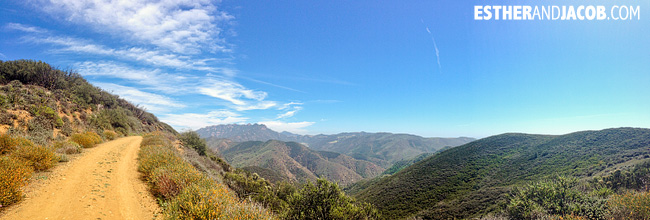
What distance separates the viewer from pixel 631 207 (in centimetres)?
906

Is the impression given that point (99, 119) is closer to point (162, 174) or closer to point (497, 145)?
point (162, 174)

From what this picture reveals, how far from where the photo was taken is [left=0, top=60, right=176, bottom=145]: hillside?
12.4 metres

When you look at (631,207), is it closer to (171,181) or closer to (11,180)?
(171,181)

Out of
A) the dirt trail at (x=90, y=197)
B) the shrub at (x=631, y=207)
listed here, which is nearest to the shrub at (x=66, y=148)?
the dirt trail at (x=90, y=197)

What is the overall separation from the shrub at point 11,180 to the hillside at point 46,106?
6.67 metres

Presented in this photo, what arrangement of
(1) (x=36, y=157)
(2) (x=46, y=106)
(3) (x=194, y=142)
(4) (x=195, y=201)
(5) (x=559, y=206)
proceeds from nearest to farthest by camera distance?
1. (4) (x=195, y=201)
2. (1) (x=36, y=157)
3. (5) (x=559, y=206)
4. (2) (x=46, y=106)
5. (3) (x=194, y=142)

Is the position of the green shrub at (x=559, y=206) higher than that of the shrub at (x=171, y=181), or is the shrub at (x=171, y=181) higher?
the shrub at (x=171, y=181)

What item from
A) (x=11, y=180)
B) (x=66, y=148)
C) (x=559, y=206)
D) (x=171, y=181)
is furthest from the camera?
(x=559, y=206)

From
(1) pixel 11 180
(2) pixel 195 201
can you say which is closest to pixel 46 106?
(1) pixel 11 180

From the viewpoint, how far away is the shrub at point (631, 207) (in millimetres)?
8570

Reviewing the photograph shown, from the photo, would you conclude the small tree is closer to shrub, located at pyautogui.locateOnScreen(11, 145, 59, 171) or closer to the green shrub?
shrub, located at pyautogui.locateOnScreen(11, 145, 59, 171)

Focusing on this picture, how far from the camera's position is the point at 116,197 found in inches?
255

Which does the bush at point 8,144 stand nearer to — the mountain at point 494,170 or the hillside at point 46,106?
the hillside at point 46,106

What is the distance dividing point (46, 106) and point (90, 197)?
16126mm
